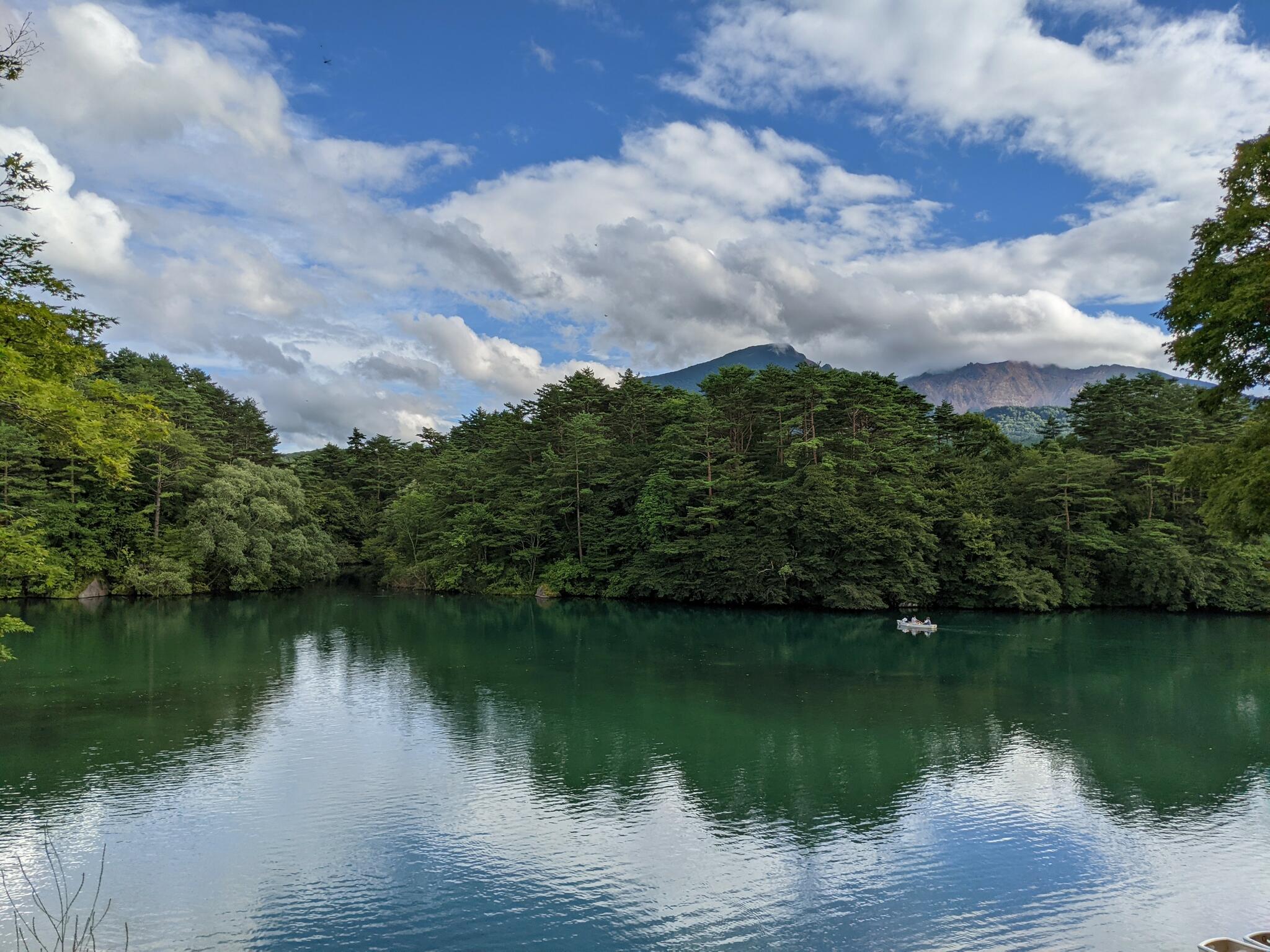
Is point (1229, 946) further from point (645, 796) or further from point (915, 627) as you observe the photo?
point (915, 627)

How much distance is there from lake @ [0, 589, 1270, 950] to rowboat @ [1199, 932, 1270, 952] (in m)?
1.68

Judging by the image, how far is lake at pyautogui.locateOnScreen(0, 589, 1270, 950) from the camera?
29.5ft

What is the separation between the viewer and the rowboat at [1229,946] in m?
6.86

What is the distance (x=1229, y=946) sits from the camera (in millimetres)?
6984

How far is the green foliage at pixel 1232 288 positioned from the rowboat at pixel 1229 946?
7.67 meters

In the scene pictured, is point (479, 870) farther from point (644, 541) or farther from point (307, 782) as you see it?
point (644, 541)

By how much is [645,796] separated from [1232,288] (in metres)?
11.8

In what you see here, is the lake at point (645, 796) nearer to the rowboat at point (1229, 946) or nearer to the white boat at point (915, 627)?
the rowboat at point (1229, 946)

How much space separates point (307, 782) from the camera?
13.5 m

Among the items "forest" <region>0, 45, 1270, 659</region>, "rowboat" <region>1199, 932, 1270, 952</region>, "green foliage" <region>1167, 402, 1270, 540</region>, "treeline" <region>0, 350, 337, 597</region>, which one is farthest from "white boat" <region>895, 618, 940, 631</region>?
"treeline" <region>0, 350, 337, 597</region>

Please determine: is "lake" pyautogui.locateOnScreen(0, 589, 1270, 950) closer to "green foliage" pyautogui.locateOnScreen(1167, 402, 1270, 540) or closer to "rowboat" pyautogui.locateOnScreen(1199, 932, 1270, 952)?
"rowboat" pyautogui.locateOnScreen(1199, 932, 1270, 952)

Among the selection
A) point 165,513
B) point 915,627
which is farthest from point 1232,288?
point 165,513

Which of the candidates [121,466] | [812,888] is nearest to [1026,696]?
[812,888]

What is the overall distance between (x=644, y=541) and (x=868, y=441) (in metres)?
13.3
